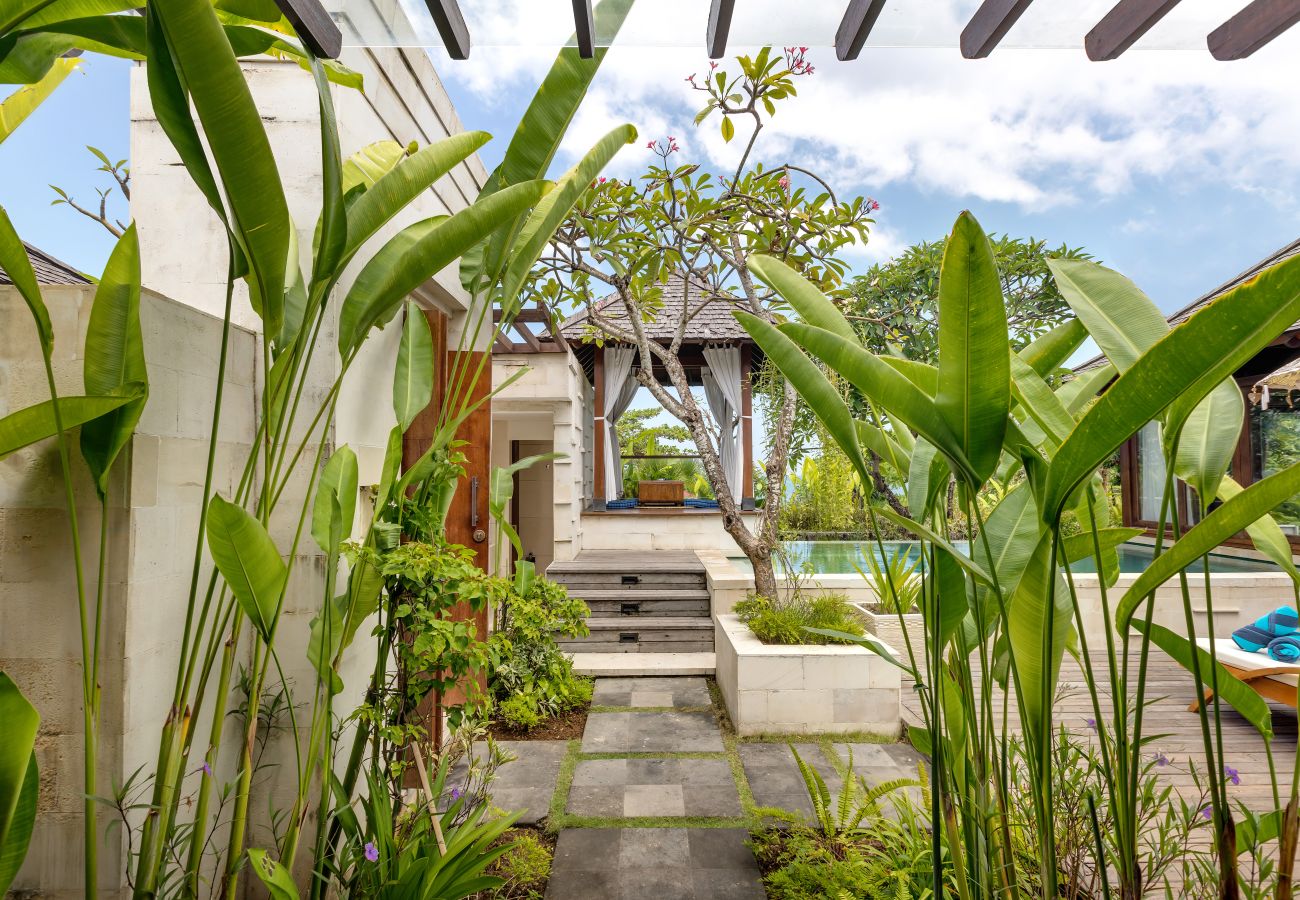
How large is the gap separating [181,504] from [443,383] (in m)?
1.45

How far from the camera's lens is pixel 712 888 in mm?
2045

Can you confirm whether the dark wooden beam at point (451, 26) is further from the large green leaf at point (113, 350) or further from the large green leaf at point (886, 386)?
the large green leaf at point (886, 386)

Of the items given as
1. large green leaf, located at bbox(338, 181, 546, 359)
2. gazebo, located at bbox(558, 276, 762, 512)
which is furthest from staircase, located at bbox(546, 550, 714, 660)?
large green leaf, located at bbox(338, 181, 546, 359)

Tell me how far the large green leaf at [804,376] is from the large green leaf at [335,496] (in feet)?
3.38

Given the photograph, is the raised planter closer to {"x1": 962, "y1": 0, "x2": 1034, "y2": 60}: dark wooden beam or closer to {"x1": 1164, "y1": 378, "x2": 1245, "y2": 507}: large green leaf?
{"x1": 1164, "y1": 378, "x2": 1245, "y2": 507}: large green leaf

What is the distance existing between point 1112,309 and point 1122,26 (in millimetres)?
1074

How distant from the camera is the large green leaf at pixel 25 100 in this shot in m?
1.34

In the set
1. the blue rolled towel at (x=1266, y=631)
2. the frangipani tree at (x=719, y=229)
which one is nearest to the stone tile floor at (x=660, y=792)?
the frangipani tree at (x=719, y=229)

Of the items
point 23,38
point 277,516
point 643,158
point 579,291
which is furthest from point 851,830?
point 643,158

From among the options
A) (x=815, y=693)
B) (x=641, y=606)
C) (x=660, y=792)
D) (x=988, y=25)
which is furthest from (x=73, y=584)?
(x=641, y=606)

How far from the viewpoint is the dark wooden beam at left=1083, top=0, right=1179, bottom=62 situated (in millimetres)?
1489

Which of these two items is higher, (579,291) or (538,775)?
(579,291)

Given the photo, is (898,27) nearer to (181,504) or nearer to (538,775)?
(181,504)

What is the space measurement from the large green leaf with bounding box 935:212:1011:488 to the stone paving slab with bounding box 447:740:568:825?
2146 mm
